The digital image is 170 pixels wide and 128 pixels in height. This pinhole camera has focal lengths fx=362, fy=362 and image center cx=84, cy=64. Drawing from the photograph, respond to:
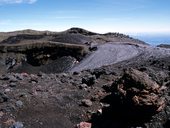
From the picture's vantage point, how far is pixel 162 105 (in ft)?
43.4

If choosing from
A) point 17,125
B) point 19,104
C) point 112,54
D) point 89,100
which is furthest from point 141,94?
point 112,54

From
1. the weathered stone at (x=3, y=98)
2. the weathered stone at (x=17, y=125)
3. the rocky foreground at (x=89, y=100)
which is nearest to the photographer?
the rocky foreground at (x=89, y=100)

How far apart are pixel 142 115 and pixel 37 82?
654cm

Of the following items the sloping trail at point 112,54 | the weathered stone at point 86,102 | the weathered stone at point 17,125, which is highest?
the weathered stone at point 86,102

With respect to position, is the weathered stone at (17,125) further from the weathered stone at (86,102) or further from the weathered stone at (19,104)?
the weathered stone at (86,102)

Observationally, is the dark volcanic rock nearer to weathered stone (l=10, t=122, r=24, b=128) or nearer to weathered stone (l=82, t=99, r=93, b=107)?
weathered stone (l=82, t=99, r=93, b=107)

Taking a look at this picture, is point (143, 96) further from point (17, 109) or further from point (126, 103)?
point (17, 109)

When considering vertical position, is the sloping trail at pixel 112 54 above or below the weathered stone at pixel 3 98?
below

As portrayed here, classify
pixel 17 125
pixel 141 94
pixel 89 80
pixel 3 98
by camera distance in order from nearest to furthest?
pixel 141 94 → pixel 17 125 → pixel 3 98 → pixel 89 80

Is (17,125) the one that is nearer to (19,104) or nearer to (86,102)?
(19,104)

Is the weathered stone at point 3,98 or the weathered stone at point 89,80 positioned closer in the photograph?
the weathered stone at point 3,98

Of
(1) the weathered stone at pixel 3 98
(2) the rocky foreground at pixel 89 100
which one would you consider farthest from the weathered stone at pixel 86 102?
(1) the weathered stone at pixel 3 98

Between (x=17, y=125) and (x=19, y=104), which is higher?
(x=19, y=104)

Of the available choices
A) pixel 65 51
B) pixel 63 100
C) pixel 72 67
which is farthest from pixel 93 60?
pixel 63 100
